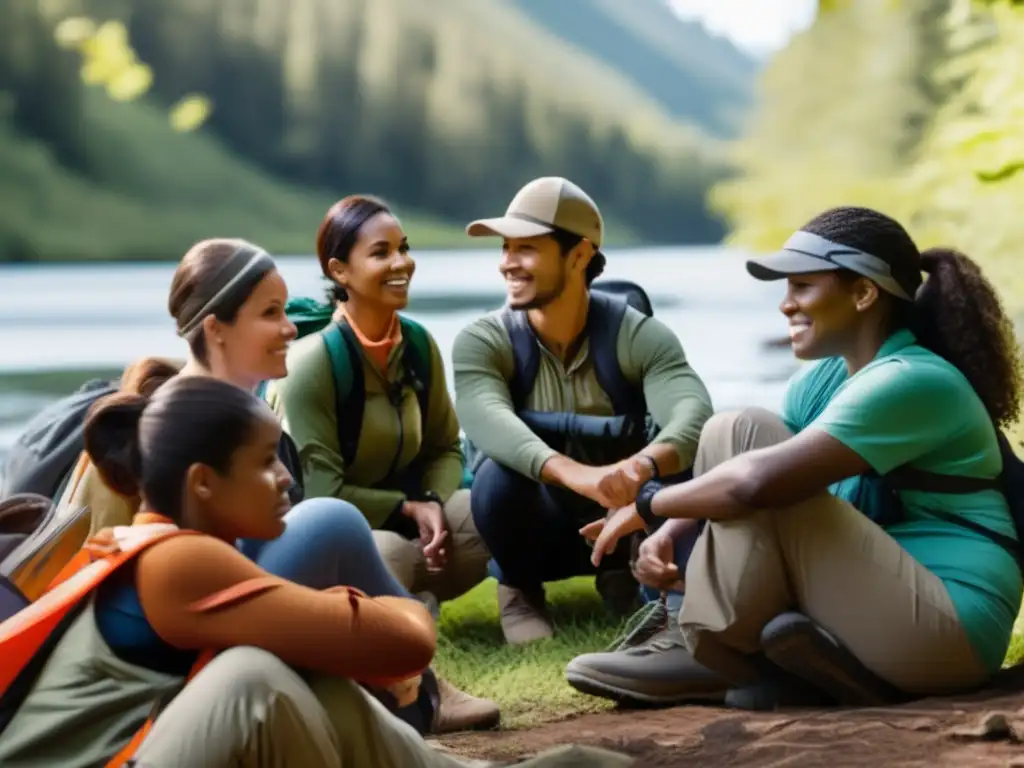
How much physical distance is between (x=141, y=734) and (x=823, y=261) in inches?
66.9

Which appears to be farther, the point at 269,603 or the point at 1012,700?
the point at 1012,700

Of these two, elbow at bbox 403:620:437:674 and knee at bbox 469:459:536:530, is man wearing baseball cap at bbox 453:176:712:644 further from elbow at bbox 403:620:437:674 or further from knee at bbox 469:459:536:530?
elbow at bbox 403:620:437:674

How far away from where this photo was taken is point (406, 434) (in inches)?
152

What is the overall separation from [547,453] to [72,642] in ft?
6.07

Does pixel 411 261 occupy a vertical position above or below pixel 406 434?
above

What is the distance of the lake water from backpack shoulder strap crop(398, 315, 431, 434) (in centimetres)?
260

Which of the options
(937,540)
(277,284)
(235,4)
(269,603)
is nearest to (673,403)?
(937,540)

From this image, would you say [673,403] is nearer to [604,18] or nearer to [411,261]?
[411,261]

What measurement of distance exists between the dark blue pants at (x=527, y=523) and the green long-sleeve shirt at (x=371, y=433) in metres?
0.16

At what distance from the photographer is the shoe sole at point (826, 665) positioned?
2.86 meters

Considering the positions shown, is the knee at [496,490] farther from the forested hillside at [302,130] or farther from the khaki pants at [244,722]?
the forested hillside at [302,130]

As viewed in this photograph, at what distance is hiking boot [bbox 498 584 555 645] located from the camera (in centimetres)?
399

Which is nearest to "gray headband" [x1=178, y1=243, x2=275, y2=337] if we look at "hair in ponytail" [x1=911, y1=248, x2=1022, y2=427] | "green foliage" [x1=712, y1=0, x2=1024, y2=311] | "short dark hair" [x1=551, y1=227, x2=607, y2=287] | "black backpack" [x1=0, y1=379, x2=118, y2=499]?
"black backpack" [x1=0, y1=379, x2=118, y2=499]

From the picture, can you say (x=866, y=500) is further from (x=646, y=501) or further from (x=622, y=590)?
(x=622, y=590)
